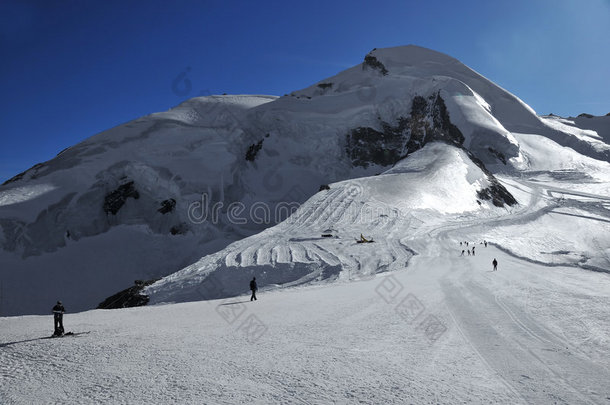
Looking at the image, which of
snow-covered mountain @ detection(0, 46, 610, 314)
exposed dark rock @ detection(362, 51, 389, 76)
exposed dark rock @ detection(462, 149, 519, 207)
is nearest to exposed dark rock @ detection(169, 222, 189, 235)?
snow-covered mountain @ detection(0, 46, 610, 314)

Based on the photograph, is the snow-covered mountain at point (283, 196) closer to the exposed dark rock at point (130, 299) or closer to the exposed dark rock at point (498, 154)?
the exposed dark rock at point (498, 154)

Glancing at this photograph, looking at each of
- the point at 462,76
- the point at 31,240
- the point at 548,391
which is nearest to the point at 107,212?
the point at 31,240

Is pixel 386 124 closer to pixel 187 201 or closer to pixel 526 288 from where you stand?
pixel 187 201

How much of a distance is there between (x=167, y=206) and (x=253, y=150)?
68.8ft

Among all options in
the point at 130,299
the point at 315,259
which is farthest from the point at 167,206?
the point at 315,259

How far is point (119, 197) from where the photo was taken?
53.6m

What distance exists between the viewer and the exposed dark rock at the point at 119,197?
173 ft

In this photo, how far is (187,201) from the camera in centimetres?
5678

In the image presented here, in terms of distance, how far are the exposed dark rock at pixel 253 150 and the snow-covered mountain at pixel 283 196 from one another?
44 centimetres

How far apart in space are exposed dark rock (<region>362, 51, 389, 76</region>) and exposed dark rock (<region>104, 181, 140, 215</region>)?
8301 centimetres

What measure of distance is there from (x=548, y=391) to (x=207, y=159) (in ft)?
202

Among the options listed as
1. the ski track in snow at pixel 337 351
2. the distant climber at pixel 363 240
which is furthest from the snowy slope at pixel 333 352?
the distant climber at pixel 363 240

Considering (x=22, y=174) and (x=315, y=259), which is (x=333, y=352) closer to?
(x=315, y=259)

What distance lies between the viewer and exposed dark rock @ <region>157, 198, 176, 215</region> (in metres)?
54.1
